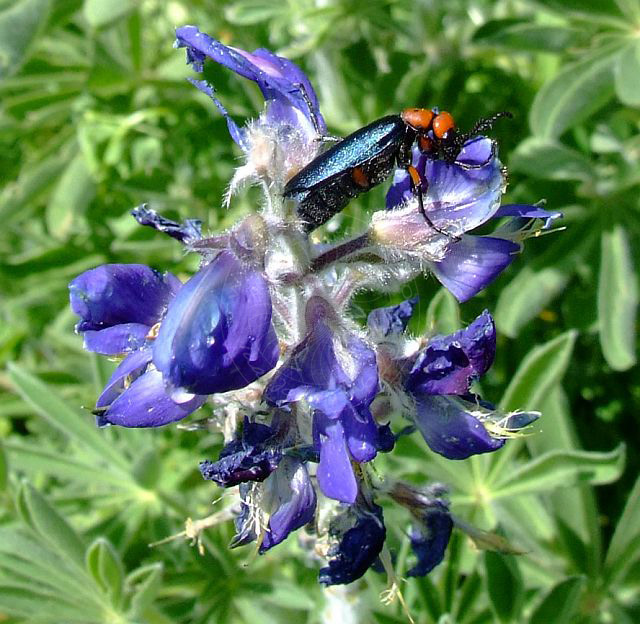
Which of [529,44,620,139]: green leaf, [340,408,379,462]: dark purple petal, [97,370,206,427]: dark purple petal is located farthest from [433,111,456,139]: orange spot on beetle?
[529,44,620,139]: green leaf

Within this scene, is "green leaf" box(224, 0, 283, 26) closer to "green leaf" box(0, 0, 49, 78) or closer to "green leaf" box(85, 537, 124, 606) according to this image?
"green leaf" box(0, 0, 49, 78)

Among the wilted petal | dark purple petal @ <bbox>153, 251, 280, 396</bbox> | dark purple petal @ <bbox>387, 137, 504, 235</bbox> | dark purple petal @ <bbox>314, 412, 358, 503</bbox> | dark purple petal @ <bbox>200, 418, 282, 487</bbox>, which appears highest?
the wilted petal

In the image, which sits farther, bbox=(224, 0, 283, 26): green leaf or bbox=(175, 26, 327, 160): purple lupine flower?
bbox=(224, 0, 283, 26): green leaf

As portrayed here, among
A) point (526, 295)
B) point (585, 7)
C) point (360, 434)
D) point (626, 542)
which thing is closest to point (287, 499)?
point (360, 434)

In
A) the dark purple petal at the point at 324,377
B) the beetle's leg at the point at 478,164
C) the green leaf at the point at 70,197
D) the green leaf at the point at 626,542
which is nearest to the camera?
the dark purple petal at the point at 324,377

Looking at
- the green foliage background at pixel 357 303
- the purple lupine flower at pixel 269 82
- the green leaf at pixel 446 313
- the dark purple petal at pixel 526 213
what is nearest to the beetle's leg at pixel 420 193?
the dark purple petal at pixel 526 213

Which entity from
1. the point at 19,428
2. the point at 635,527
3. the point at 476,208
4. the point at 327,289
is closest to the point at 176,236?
the point at 327,289

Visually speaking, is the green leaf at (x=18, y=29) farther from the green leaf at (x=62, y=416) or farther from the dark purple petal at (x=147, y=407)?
the dark purple petal at (x=147, y=407)
